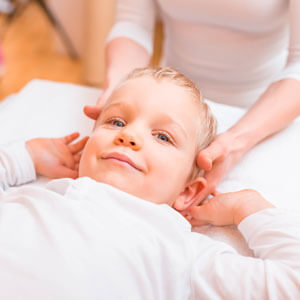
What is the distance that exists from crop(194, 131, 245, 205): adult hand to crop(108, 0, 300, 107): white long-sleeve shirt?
25cm

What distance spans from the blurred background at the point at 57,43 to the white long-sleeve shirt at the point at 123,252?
171cm

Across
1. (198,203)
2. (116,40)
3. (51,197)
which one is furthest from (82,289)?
(116,40)

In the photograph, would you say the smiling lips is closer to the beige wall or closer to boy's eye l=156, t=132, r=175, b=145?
boy's eye l=156, t=132, r=175, b=145

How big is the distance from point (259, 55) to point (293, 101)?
292 millimetres

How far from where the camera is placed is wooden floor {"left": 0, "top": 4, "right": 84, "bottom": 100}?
101 inches

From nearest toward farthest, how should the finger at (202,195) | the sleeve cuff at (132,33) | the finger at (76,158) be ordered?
the finger at (202,195) → the finger at (76,158) → the sleeve cuff at (132,33)

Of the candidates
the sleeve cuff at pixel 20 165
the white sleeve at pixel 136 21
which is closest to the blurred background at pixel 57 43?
the white sleeve at pixel 136 21

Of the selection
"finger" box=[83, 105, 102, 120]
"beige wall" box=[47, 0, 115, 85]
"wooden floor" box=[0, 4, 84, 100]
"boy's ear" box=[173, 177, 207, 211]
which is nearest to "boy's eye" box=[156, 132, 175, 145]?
"boy's ear" box=[173, 177, 207, 211]

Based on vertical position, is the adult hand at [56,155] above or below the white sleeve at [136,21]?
below

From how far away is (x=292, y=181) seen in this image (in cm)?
101

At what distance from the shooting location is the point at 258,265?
73cm

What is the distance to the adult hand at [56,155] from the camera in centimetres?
98

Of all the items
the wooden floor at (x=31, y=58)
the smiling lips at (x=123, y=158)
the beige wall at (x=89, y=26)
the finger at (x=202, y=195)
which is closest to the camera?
the smiling lips at (x=123, y=158)

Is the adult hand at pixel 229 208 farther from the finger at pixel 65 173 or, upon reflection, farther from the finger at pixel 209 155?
the finger at pixel 65 173
